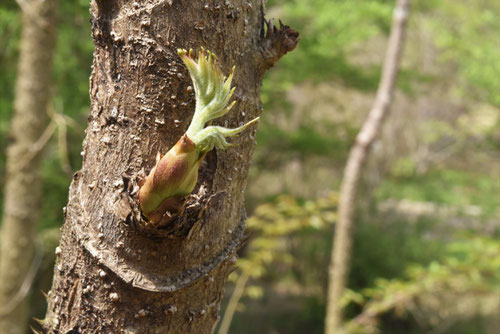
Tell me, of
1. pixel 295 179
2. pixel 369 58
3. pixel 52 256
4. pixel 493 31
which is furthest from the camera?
pixel 369 58

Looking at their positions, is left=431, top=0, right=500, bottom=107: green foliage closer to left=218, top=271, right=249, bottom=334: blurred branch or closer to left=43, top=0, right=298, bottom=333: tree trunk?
left=218, top=271, right=249, bottom=334: blurred branch

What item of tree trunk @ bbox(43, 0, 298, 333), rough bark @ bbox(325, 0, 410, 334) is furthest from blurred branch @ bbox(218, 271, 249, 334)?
tree trunk @ bbox(43, 0, 298, 333)

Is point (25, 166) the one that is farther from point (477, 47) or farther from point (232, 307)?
point (477, 47)

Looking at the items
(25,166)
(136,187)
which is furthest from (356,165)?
(136,187)

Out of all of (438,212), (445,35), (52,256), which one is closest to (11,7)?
(52,256)

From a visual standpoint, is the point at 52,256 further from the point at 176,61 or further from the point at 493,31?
the point at 493,31

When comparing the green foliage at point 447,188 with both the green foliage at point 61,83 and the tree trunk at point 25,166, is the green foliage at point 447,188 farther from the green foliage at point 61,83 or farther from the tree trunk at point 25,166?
the tree trunk at point 25,166
